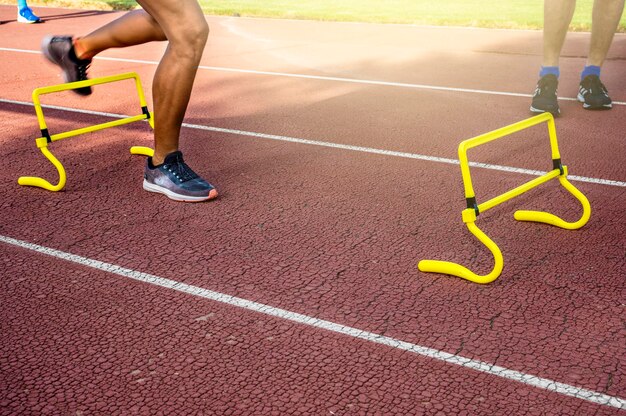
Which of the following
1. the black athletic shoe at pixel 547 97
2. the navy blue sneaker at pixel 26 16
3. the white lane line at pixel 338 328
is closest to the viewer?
the white lane line at pixel 338 328

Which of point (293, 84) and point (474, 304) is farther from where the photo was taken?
point (293, 84)

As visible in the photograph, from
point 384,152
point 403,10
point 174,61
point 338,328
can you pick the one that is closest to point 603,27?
point 384,152

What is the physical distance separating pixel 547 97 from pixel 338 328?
154 inches

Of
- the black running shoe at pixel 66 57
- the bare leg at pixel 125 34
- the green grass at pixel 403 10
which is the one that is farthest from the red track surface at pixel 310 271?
the green grass at pixel 403 10

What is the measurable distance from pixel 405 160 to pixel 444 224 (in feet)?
4.14

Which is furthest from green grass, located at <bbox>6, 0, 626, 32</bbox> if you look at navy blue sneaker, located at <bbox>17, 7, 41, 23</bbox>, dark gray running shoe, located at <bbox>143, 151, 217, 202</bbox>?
dark gray running shoe, located at <bbox>143, 151, 217, 202</bbox>

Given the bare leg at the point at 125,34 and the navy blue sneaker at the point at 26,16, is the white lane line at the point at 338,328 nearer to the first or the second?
the bare leg at the point at 125,34

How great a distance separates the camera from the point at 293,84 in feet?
26.6

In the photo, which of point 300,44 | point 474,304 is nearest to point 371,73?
point 300,44

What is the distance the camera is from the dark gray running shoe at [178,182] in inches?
174

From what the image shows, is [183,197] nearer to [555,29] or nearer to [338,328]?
[338,328]

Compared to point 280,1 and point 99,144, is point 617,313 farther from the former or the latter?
point 280,1

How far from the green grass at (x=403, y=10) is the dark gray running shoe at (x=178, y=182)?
9097mm

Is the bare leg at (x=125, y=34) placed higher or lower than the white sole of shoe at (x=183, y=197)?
higher
